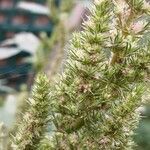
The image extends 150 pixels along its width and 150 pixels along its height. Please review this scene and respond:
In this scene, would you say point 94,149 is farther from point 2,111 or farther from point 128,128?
point 2,111

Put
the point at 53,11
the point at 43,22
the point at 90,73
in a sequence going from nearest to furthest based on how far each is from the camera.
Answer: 1. the point at 90,73
2. the point at 53,11
3. the point at 43,22

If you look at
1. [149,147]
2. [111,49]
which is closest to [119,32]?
[111,49]

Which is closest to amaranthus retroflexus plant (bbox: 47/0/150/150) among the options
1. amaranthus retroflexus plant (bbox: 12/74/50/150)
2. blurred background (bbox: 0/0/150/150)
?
amaranthus retroflexus plant (bbox: 12/74/50/150)

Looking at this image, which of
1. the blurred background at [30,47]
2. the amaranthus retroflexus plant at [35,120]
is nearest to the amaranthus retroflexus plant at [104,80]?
the amaranthus retroflexus plant at [35,120]

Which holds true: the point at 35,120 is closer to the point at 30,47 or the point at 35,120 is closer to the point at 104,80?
the point at 104,80

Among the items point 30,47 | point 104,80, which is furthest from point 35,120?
point 30,47

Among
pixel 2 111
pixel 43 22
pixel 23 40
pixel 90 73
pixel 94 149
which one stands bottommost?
pixel 94 149
